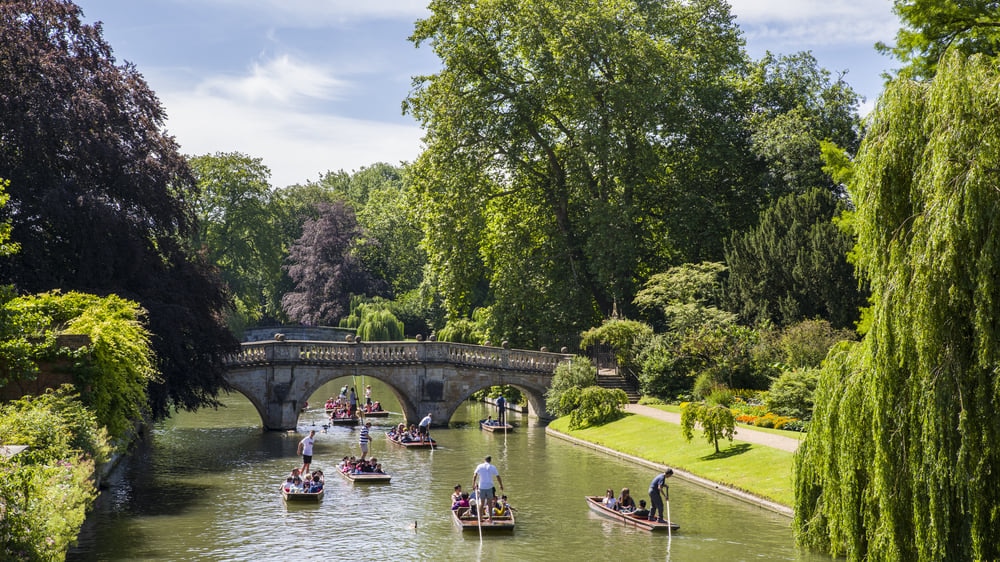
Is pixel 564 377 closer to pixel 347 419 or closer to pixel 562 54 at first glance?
pixel 347 419

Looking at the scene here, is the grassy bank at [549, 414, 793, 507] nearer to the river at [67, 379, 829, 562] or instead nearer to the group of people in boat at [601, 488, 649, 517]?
the river at [67, 379, 829, 562]

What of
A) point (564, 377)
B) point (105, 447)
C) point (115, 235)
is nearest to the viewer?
point (105, 447)

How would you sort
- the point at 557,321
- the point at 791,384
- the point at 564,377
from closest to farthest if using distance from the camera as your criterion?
the point at 791,384, the point at 564,377, the point at 557,321

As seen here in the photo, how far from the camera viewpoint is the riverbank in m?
27.8

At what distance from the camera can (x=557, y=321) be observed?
54656 mm

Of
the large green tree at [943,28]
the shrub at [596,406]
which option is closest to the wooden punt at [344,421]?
the shrub at [596,406]

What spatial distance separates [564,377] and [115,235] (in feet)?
71.3

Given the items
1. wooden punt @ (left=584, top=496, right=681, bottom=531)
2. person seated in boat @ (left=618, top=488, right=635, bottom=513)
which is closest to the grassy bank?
wooden punt @ (left=584, top=496, right=681, bottom=531)

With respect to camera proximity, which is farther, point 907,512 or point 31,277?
point 31,277

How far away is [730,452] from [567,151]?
26.3m

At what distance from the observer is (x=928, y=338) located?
14625 millimetres

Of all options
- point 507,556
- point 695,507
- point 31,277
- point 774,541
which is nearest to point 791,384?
point 695,507

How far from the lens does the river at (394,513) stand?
22.1m

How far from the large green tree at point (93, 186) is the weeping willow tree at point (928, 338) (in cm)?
2241
